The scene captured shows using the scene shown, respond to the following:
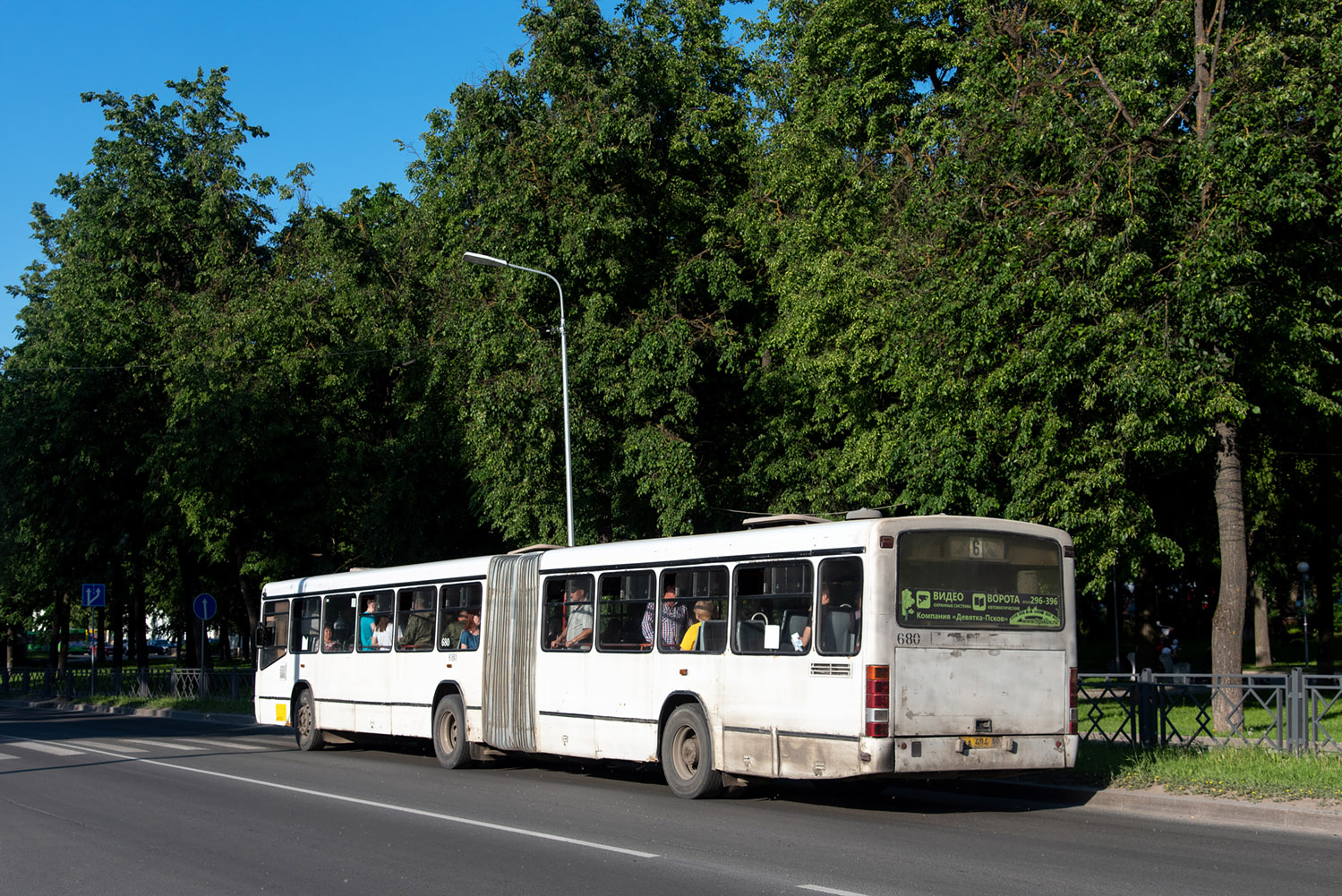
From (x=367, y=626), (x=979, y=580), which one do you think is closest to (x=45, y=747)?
(x=367, y=626)

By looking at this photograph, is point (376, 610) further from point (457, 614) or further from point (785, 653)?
point (785, 653)

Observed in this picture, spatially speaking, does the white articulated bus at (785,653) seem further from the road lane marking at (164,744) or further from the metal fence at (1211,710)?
the road lane marking at (164,744)

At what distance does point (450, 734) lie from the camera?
702 inches

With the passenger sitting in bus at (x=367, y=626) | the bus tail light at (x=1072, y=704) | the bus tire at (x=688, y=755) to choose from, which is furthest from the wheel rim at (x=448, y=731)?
the bus tail light at (x=1072, y=704)

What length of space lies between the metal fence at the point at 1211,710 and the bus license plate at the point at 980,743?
348 cm

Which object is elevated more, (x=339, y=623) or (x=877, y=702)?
(x=339, y=623)

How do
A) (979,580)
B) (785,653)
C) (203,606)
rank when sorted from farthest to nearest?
(203,606) < (785,653) < (979,580)

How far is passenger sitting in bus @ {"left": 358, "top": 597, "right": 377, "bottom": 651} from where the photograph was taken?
19.8 meters

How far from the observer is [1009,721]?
1230 centimetres

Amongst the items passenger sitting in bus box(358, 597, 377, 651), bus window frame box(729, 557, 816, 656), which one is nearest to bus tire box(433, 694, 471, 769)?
passenger sitting in bus box(358, 597, 377, 651)

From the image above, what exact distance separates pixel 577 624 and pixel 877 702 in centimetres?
505

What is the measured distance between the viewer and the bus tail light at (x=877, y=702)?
37.9 ft

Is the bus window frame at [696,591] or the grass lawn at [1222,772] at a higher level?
the bus window frame at [696,591]

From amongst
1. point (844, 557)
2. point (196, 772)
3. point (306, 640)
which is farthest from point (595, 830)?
point (306, 640)
